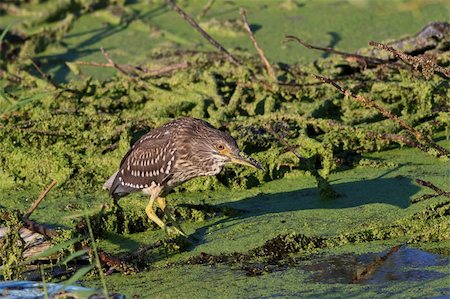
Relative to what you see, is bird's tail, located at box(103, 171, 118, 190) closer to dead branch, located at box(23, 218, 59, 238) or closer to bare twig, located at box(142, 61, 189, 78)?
dead branch, located at box(23, 218, 59, 238)

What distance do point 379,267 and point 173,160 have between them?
1.94 metres

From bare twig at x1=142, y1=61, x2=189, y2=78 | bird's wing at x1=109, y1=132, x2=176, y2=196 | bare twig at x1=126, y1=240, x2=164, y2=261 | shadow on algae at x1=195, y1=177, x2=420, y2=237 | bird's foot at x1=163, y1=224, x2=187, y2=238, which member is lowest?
bare twig at x1=126, y1=240, x2=164, y2=261

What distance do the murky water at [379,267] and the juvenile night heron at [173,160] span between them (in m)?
1.27

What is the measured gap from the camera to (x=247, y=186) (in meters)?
7.91

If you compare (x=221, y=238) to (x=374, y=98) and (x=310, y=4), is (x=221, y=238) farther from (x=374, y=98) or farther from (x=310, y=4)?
(x=310, y=4)

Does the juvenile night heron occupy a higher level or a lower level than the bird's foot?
higher

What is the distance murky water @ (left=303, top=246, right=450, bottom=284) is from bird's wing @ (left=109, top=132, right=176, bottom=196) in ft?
5.21

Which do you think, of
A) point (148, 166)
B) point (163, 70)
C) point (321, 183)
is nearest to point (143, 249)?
point (148, 166)

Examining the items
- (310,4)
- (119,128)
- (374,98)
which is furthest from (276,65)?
(310,4)

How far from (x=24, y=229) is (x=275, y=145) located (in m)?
2.33

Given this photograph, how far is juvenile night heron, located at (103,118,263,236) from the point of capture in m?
7.27

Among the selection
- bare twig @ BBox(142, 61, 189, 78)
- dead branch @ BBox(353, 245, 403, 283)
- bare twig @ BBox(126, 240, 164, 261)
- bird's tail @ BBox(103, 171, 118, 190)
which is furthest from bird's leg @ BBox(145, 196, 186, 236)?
bare twig @ BBox(142, 61, 189, 78)

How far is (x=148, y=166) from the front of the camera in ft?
24.3

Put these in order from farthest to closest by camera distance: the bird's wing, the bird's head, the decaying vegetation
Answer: the bird's wing → the bird's head → the decaying vegetation
